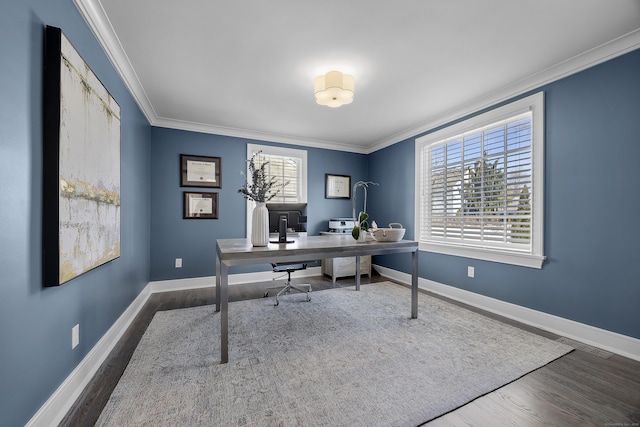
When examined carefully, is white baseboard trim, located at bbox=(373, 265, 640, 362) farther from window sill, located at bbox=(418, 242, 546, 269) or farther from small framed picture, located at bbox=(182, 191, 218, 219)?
small framed picture, located at bbox=(182, 191, 218, 219)

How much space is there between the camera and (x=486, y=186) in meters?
3.12

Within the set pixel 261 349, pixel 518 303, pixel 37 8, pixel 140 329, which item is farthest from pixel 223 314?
pixel 518 303

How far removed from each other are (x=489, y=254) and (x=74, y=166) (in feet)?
12.2

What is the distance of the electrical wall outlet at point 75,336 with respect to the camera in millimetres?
1575

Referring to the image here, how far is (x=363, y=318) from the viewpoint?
279 centimetres

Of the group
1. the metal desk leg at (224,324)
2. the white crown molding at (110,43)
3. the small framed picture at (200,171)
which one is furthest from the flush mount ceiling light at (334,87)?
the small framed picture at (200,171)

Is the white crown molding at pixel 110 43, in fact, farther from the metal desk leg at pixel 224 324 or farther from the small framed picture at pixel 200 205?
the metal desk leg at pixel 224 324

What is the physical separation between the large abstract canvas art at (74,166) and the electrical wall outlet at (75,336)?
341mm

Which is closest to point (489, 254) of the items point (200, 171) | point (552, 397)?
point (552, 397)

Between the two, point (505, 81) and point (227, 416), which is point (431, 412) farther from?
point (505, 81)

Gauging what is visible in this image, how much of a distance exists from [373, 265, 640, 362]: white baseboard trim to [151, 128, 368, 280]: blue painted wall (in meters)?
2.95

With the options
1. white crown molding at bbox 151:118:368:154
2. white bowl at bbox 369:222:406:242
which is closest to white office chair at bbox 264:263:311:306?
white bowl at bbox 369:222:406:242

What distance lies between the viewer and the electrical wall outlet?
1.58 meters

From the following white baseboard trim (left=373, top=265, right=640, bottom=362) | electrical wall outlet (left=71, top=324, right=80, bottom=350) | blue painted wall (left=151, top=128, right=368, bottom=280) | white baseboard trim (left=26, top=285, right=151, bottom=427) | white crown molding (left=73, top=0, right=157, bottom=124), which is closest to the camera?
white baseboard trim (left=26, top=285, right=151, bottom=427)
